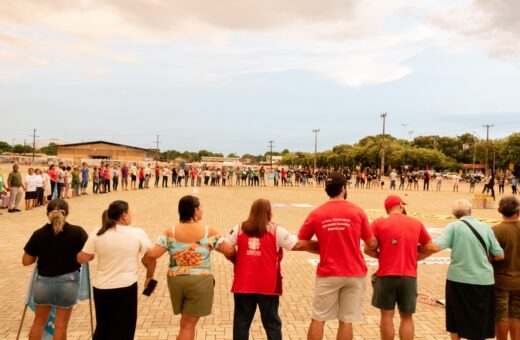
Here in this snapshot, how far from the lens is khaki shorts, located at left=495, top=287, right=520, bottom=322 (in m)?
4.55

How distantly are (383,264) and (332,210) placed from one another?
85 cm

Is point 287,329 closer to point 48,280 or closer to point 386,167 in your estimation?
point 48,280

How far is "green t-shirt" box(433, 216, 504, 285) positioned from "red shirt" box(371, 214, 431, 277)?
0.31m

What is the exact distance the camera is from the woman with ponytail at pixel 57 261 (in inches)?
168

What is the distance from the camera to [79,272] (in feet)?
14.7

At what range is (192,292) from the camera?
4055 millimetres

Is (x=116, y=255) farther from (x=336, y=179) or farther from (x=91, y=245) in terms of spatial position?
(x=336, y=179)

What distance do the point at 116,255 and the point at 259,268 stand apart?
1334 mm

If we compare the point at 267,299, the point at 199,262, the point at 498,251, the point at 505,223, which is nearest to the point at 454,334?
the point at 498,251

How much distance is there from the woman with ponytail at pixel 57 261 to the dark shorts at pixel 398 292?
3.08 meters

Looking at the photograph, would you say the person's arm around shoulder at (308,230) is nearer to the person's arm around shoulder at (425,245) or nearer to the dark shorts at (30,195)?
the person's arm around shoulder at (425,245)

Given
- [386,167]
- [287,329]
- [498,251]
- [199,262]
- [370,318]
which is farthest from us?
[386,167]

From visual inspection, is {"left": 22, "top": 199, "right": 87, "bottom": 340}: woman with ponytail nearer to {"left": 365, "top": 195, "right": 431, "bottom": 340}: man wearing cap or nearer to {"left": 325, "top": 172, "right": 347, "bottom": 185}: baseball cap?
{"left": 325, "top": 172, "right": 347, "bottom": 185}: baseball cap

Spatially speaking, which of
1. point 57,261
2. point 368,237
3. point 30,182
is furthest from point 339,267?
point 30,182
